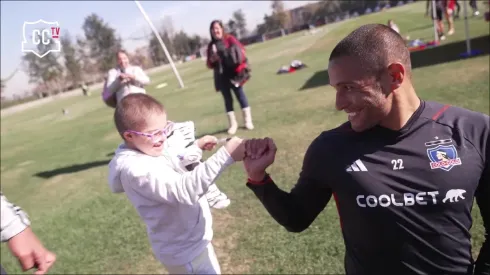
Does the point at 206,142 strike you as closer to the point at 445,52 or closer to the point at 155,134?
the point at 155,134

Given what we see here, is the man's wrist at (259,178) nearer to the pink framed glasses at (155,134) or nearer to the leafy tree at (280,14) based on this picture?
the pink framed glasses at (155,134)

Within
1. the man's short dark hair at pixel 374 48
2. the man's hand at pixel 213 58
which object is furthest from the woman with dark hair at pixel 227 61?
the man's short dark hair at pixel 374 48

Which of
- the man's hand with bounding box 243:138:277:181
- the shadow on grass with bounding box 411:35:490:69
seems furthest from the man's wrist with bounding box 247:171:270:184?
the shadow on grass with bounding box 411:35:490:69

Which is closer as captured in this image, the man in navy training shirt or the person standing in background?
the man in navy training shirt

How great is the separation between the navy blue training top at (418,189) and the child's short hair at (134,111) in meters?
1.14

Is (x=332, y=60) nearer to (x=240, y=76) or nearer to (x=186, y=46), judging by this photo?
(x=240, y=76)

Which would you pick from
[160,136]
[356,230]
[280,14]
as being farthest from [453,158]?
[280,14]

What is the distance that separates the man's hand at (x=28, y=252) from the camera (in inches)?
81.7

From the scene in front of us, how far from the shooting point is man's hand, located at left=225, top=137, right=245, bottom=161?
2021mm

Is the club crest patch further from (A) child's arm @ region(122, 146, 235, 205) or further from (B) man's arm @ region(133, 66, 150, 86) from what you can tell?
(B) man's arm @ region(133, 66, 150, 86)

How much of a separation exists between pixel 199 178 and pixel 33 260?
3.19 ft

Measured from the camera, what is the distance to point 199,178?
209 cm

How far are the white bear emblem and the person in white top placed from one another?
17.9 feet

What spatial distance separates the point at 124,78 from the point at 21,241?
181 inches
